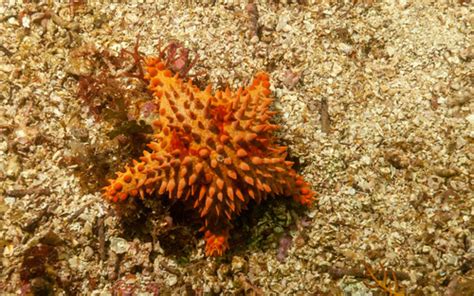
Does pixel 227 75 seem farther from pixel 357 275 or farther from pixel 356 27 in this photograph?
pixel 357 275

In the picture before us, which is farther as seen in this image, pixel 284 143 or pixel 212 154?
pixel 284 143

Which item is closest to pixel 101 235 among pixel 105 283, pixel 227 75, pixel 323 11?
pixel 105 283

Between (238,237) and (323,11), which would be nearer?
(238,237)

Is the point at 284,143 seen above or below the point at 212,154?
below

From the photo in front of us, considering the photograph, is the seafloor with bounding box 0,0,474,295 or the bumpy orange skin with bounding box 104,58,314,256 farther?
the seafloor with bounding box 0,0,474,295
